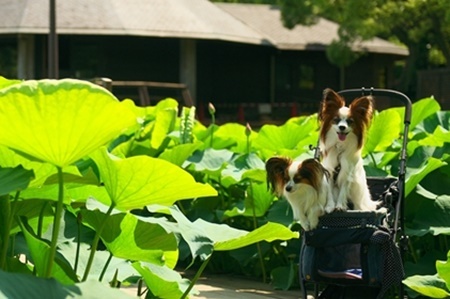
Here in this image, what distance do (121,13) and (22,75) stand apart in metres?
2.96

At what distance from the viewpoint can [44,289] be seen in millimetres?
2039

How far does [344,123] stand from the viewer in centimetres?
443

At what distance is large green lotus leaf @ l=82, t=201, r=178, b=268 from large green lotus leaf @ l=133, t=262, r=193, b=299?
0.53 feet

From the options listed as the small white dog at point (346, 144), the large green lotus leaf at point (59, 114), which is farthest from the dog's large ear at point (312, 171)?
the large green lotus leaf at point (59, 114)

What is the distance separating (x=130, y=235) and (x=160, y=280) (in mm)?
271

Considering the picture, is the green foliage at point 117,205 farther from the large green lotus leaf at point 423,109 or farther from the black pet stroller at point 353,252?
the large green lotus leaf at point 423,109

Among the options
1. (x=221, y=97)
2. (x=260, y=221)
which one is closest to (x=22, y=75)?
(x=221, y=97)

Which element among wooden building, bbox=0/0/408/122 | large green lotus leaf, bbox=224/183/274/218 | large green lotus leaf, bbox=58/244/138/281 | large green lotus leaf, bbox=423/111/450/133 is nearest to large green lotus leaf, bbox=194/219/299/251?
large green lotus leaf, bbox=58/244/138/281

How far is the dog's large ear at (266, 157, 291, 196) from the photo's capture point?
425 cm

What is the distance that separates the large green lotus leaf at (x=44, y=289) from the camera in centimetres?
199

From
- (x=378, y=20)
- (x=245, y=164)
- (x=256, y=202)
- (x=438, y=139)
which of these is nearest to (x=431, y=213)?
(x=438, y=139)

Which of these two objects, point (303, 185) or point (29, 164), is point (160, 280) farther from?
point (303, 185)

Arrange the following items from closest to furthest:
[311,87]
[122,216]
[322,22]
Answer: [122,216]
[311,87]
[322,22]

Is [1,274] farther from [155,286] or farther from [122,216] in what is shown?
[155,286]
